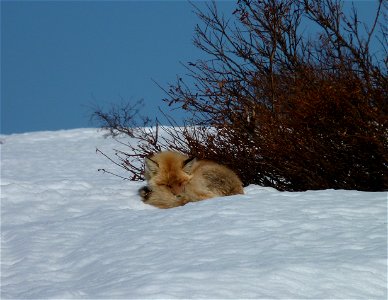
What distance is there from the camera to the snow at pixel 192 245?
374 cm

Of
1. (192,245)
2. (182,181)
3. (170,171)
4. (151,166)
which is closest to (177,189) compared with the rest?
(182,181)

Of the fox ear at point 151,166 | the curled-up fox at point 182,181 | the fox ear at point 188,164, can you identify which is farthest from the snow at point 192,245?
the fox ear at point 188,164

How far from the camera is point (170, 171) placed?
6.45 m

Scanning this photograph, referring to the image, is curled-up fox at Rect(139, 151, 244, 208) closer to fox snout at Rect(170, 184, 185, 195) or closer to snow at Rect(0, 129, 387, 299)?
fox snout at Rect(170, 184, 185, 195)

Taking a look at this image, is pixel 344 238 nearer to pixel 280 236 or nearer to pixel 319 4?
pixel 280 236

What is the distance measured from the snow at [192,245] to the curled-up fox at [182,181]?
0.73ft

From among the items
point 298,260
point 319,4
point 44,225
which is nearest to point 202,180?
point 44,225

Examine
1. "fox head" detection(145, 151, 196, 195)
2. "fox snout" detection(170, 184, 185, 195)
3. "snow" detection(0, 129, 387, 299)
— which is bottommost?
"snow" detection(0, 129, 387, 299)

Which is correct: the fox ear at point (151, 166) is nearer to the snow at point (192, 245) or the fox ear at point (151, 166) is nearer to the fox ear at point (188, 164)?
the fox ear at point (188, 164)

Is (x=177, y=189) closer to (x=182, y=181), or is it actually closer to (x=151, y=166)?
(x=182, y=181)

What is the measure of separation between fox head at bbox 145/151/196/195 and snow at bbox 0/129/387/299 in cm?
30

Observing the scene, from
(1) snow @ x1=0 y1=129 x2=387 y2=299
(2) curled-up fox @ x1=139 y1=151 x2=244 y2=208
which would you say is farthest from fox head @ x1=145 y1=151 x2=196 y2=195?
(1) snow @ x1=0 y1=129 x2=387 y2=299

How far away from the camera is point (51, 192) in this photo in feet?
25.0

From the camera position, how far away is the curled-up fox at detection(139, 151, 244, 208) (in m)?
6.43
